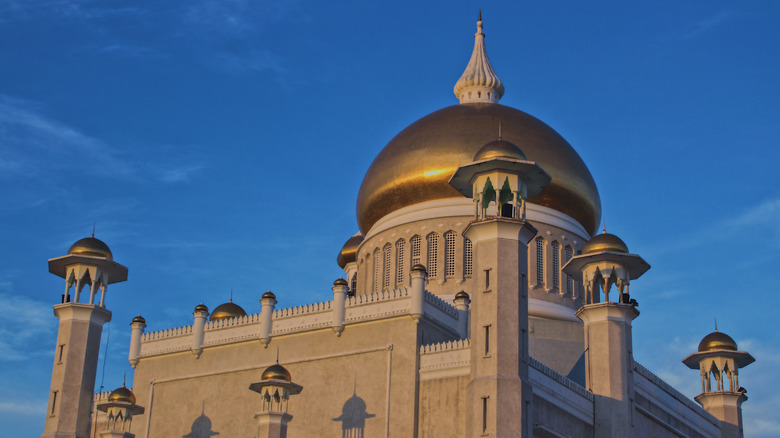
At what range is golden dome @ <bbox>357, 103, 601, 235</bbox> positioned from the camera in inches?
1259

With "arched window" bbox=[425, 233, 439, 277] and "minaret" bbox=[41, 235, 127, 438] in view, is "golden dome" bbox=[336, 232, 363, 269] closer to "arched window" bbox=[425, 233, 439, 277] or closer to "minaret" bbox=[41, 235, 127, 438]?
"arched window" bbox=[425, 233, 439, 277]

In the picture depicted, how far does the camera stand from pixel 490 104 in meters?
34.2

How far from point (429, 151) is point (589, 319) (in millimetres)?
6949

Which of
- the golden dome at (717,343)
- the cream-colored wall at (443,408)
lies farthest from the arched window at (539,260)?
the cream-colored wall at (443,408)

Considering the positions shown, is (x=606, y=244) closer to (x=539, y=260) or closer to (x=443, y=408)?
(x=539, y=260)

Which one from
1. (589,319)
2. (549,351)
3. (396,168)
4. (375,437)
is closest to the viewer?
(375,437)

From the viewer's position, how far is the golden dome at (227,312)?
107ft

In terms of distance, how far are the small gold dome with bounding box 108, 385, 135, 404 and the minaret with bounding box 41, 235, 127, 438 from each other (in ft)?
1.61

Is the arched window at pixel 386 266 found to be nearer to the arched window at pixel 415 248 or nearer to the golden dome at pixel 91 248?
the arched window at pixel 415 248

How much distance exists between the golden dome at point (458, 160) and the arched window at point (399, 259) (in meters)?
1.16

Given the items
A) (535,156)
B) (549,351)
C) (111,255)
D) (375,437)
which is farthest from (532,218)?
(111,255)

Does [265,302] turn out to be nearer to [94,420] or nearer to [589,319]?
[94,420]

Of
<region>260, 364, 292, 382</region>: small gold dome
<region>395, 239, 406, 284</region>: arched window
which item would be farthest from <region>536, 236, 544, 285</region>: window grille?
<region>260, 364, 292, 382</region>: small gold dome

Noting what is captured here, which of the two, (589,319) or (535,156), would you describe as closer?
(589,319)
